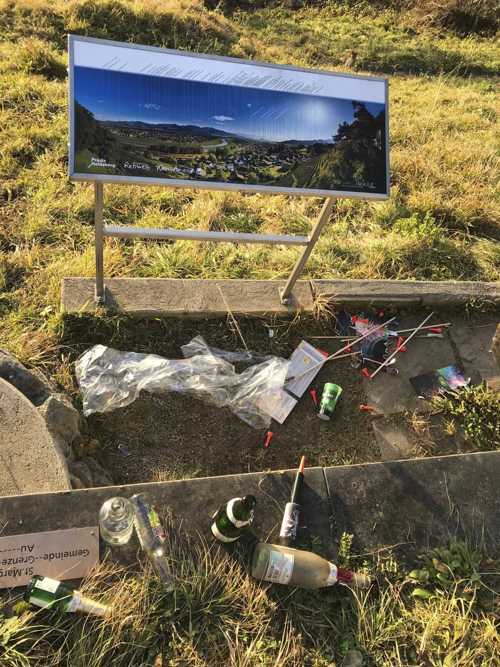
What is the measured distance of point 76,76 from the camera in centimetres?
219

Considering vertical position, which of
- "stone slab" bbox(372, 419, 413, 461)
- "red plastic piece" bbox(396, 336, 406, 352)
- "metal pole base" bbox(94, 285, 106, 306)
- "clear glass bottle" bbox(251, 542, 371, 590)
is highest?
"metal pole base" bbox(94, 285, 106, 306)

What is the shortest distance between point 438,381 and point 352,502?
57.8 inches

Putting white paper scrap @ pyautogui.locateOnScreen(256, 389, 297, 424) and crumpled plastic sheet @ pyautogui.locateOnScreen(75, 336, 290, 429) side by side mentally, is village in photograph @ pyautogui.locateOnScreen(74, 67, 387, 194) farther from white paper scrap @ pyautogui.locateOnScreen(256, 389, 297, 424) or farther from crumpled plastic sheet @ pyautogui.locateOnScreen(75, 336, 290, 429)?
white paper scrap @ pyautogui.locateOnScreen(256, 389, 297, 424)

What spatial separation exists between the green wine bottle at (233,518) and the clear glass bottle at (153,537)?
0.25 metres

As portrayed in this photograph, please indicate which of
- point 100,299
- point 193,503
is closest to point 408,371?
point 193,503

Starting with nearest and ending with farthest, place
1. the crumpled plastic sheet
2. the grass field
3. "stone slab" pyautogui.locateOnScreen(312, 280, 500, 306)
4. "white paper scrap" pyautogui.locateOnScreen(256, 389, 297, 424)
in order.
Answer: the grass field < the crumpled plastic sheet < "white paper scrap" pyautogui.locateOnScreen(256, 389, 297, 424) < "stone slab" pyautogui.locateOnScreen(312, 280, 500, 306)

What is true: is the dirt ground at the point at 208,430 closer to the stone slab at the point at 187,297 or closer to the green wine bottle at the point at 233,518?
the stone slab at the point at 187,297

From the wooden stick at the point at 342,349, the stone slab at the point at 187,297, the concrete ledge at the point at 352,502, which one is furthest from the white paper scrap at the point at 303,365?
the concrete ledge at the point at 352,502

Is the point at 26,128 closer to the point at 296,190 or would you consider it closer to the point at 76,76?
the point at 76,76

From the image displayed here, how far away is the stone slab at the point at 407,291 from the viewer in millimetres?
3654

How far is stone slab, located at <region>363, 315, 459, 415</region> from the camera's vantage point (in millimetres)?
3371

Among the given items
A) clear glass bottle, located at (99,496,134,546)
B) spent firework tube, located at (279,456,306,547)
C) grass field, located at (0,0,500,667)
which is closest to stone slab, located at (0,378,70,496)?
clear glass bottle, located at (99,496,134,546)

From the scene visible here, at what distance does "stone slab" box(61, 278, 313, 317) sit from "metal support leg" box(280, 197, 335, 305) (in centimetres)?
6

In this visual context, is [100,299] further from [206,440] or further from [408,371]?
[408,371]
